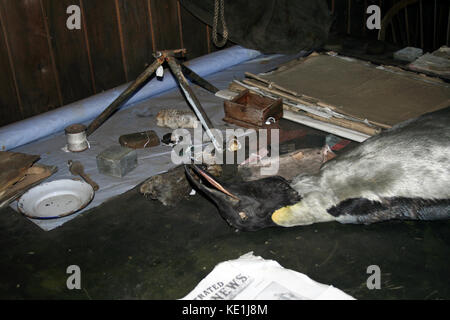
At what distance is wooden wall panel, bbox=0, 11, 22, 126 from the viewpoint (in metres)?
2.43

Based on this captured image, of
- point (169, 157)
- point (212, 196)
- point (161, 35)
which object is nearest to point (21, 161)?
point (169, 157)

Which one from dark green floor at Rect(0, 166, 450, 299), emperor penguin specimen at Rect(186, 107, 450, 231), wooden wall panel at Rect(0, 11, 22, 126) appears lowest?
dark green floor at Rect(0, 166, 450, 299)

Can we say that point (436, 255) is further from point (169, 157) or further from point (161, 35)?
point (161, 35)

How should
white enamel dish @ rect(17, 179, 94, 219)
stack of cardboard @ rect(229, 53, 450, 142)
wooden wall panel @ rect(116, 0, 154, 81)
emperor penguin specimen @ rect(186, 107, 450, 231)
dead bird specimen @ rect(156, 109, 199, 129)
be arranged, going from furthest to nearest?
wooden wall panel @ rect(116, 0, 154, 81) → dead bird specimen @ rect(156, 109, 199, 129) → stack of cardboard @ rect(229, 53, 450, 142) → white enamel dish @ rect(17, 179, 94, 219) → emperor penguin specimen @ rect(186, 107, 450, 231)

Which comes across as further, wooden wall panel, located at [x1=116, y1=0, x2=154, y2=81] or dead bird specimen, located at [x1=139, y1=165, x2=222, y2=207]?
wooden wall panel, located at [x1=116, y1=0, x2=154, y2=81]

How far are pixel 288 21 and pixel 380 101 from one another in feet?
3.75

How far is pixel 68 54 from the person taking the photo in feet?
8.86

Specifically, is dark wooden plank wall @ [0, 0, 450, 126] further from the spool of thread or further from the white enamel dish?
the white enamel dish

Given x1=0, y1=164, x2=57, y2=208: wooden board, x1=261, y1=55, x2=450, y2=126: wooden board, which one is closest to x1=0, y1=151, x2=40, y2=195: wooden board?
x1=0, y1=164, x2=57, y2=208: wooden board

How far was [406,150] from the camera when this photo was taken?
1.75 meters

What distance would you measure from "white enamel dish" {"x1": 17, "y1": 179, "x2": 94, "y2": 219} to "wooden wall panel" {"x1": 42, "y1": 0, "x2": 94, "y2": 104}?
→ 0.96 metres

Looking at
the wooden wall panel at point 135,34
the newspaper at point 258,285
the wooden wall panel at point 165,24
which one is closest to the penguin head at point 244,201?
the newspaper at point 258,285

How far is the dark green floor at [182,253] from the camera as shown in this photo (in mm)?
1493

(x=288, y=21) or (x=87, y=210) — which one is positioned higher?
(x=288, y=21)
